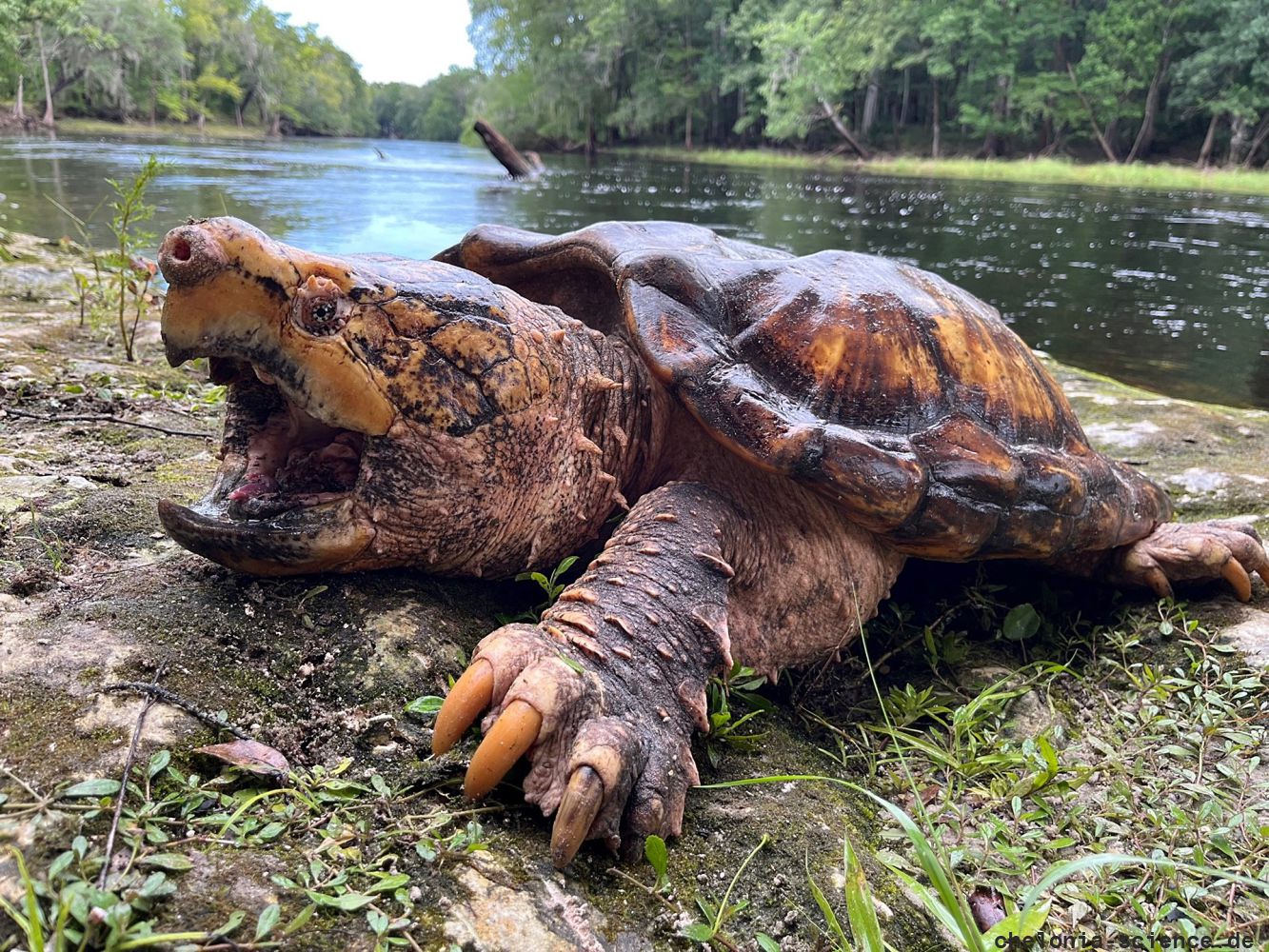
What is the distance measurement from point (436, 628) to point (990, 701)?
56.3 inches

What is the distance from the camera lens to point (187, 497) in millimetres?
2082

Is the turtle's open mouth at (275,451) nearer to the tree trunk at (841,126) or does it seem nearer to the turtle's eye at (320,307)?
the turtle's eye at (320,307)

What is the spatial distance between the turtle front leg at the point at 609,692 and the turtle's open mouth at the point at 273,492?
1.57ft

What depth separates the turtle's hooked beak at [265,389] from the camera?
1.48 metres

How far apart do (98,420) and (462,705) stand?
1.97m

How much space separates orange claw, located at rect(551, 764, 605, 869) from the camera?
1194mm

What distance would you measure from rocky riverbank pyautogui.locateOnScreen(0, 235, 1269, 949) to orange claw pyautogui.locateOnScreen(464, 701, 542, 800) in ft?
0.17

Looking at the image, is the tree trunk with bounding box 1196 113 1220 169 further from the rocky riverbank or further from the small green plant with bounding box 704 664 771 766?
the small green plant with bounding box 704 664 771 766

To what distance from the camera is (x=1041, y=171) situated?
29500 mm

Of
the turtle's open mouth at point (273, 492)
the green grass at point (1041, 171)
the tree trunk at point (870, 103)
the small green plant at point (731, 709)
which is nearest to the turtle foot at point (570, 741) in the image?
the small green plant at point (731, 709)

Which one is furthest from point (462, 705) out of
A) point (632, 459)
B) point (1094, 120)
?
point (1094, 120)

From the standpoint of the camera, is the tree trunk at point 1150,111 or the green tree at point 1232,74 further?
the tree trunk at point 1150,111

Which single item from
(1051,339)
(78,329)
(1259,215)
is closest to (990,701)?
(78,329)

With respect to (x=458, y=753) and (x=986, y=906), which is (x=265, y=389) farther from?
(x=986, y=906)
